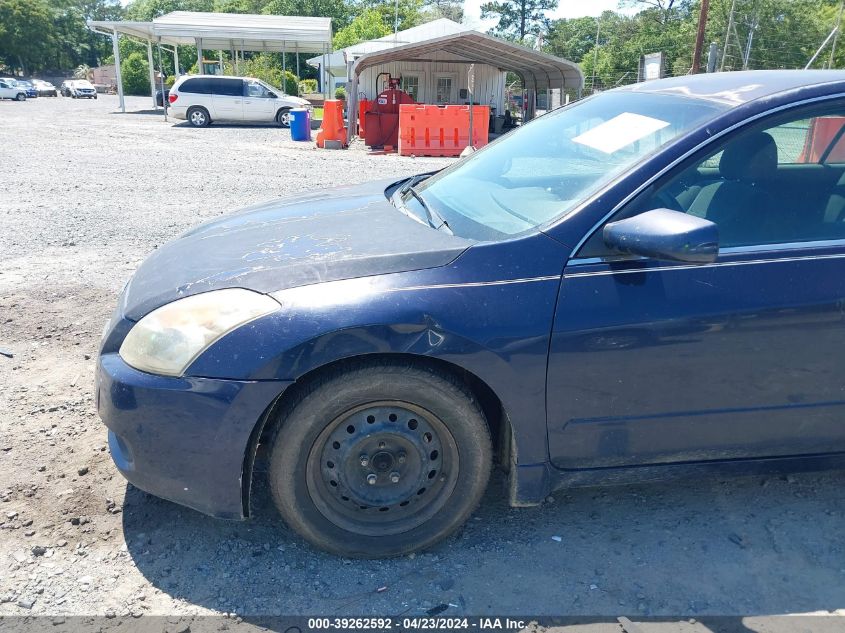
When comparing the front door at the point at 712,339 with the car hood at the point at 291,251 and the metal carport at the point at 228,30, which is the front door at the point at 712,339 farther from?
the metal carport at the point at 228,30

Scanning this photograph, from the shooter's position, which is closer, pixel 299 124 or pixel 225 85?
pixel 299 124

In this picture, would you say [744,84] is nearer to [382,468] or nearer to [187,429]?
[382,468]

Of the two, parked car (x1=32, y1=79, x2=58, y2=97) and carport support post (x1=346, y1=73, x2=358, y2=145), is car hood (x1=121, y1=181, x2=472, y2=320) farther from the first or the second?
parked car (x1=32, y1=79, x2=58, y2=97)

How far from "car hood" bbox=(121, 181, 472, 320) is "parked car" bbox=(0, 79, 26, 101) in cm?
5291

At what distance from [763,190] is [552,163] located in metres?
0.88

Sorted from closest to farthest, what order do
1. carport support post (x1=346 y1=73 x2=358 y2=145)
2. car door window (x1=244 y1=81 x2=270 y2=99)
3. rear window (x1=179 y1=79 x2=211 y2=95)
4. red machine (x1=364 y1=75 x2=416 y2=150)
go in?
1. red machine (x1=364 y1=75 x2=416 y2=150)
2. carport support post (x1=346 y1=73 x2=358 y2=145)
3. rear window (x1=179 y1=79 x2=211 y2=95)
4. car door window (x1=244 y1=81 x2=270 y2=99)

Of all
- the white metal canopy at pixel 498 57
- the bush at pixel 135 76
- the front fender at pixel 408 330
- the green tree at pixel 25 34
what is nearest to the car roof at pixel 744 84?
the front fender at pixel 408 330

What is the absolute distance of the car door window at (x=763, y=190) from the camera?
2.57 meters

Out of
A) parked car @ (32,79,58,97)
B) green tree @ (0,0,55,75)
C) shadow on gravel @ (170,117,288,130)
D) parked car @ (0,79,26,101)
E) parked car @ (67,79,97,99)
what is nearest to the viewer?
shadow on gravel @ (170,117,288,130)

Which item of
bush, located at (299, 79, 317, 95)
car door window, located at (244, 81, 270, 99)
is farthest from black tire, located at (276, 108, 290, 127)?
bush, located at (299, 79, 317, 95)

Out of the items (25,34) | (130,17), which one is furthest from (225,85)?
(130,17)

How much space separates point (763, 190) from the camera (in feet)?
9.13

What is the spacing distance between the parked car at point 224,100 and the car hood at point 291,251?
22266mm

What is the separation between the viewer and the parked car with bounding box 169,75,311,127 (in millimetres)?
24094
